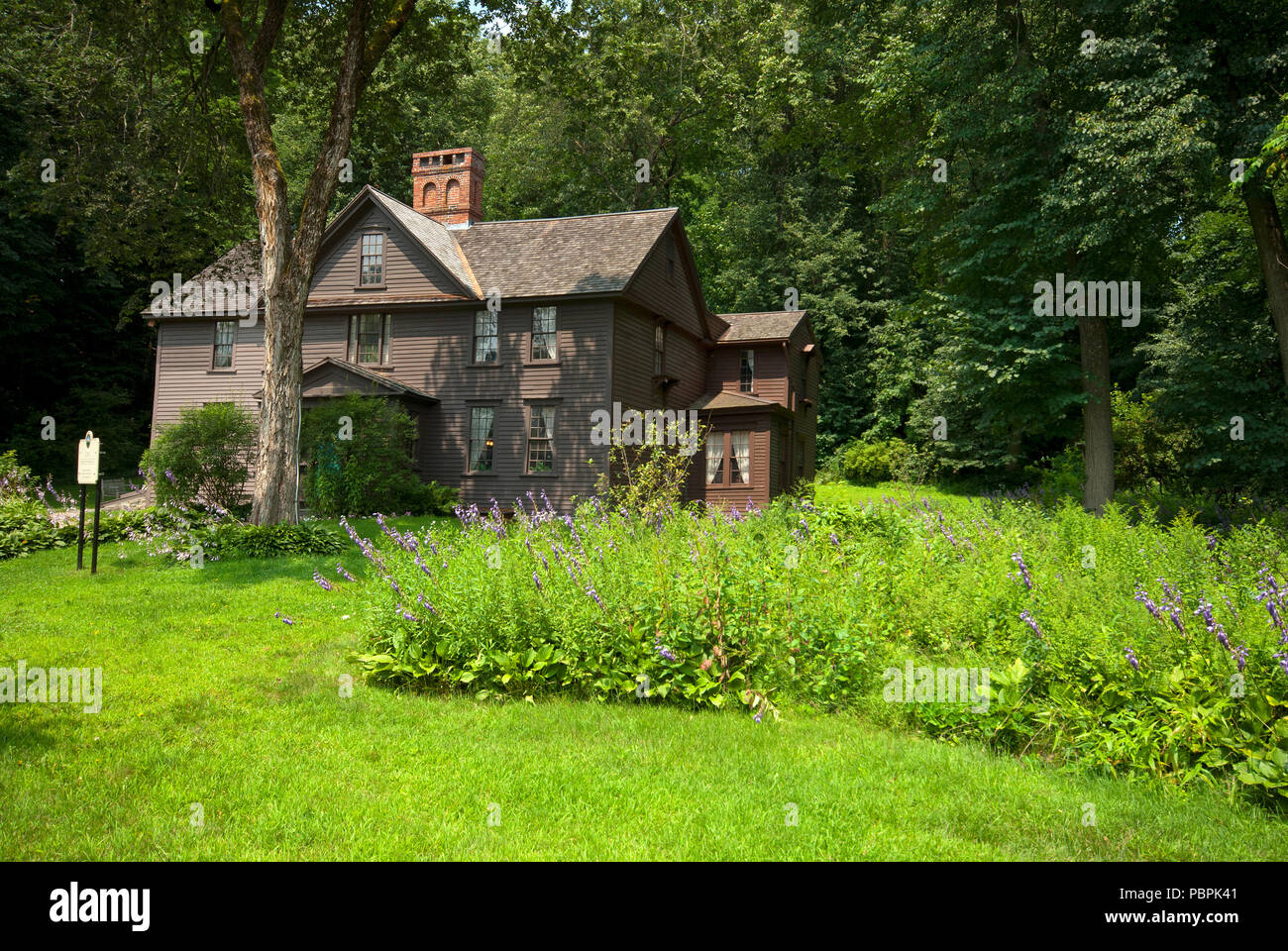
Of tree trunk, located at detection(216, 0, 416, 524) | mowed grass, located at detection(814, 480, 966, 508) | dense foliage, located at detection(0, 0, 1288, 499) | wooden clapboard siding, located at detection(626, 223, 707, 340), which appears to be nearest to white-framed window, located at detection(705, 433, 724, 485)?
wooden clapboard siding, located at detection(626, 223, 707, 340)

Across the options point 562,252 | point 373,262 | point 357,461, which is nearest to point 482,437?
point 357,461

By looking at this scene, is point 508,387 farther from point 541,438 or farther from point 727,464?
point 727,464

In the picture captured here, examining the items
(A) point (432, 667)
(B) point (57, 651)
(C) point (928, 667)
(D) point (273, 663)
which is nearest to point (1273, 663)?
(C) point (928, 667)

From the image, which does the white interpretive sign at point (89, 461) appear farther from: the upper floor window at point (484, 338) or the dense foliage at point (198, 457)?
the upper floor window at point (484, 338)

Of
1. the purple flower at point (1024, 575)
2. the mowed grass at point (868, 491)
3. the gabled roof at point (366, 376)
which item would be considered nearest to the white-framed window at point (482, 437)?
the gabled roof at point (366, 376)

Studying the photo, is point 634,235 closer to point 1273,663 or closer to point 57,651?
point 57,651

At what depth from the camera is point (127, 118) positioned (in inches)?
684

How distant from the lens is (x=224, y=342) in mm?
28016

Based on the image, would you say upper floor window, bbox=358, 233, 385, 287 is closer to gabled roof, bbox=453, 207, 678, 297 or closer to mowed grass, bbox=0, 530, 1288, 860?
gabled roof, bbox=453, 207, 678, 297

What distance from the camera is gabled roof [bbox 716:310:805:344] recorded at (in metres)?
31.5

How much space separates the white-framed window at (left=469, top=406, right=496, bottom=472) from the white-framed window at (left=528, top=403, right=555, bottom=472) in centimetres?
121

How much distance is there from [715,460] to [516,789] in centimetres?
2439

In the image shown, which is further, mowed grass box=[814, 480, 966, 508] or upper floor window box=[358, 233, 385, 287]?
mowed grass box=[814, 480, 966, 508]

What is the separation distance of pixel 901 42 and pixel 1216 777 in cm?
1938
